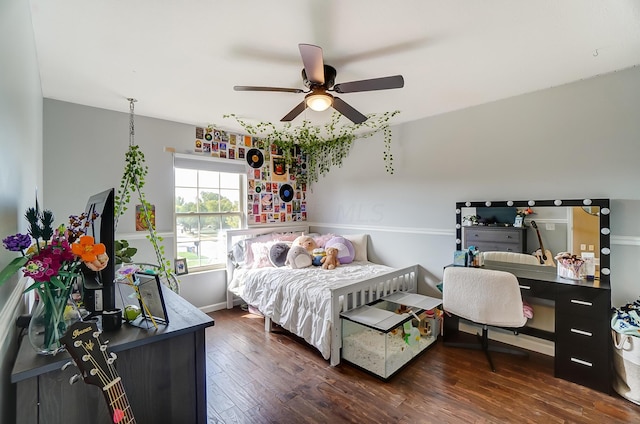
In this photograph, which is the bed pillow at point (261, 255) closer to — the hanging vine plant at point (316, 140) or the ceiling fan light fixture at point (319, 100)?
the hanging vine plant at point (316, 140)

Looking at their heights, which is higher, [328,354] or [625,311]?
[625,311]

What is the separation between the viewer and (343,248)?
3693 mm

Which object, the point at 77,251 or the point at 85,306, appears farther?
the point at 85,306

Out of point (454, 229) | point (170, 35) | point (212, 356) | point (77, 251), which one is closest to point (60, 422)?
point (77, 251)

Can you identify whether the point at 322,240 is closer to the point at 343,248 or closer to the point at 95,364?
the point at 343,248

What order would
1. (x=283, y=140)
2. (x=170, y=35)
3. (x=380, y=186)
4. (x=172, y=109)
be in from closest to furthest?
(x=170, y=35) < (x=172, y=109) < (x=380, y=186) < (x=283, y=140)

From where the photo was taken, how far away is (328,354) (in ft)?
8.07

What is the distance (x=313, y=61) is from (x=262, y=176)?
2731mm

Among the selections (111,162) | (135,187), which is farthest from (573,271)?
(111,162)

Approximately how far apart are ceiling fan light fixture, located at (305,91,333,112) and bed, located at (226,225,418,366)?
1.47 metres

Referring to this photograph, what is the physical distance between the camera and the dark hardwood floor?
1.87 metres

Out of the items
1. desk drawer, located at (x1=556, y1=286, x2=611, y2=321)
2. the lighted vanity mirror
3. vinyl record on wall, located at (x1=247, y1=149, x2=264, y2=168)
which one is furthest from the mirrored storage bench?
vinyl record on wall, located at (x1=247, y1=149, x2=264, y2=168)

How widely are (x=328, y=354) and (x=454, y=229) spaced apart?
1.83 meters

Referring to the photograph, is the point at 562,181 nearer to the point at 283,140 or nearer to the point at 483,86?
the point at 483,86
